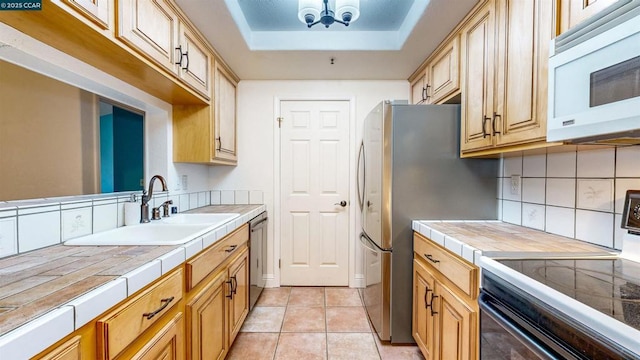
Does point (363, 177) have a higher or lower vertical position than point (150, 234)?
higher

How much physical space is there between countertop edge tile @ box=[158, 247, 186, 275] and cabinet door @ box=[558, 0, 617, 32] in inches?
67.6

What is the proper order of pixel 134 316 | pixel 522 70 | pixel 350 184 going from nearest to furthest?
pixel 134 316 → pixel 522 70 → pixel 350 184

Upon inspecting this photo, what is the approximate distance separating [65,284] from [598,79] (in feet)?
5.39

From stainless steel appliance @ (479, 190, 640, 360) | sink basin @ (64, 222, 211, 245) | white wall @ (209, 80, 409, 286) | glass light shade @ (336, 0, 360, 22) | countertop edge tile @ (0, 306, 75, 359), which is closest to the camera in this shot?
countertop edge tile @ (0, 306, 75, 359)

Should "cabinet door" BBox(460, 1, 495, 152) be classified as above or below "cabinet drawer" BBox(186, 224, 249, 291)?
above

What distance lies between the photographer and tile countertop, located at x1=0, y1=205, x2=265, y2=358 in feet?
1.76

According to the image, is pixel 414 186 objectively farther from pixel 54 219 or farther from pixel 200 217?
pixel 54 219

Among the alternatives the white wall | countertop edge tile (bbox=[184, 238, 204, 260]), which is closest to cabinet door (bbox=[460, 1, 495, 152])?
the white wall

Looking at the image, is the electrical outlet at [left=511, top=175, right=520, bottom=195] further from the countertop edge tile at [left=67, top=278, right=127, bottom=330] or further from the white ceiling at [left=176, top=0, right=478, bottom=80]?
the countertop edge tile at [left=67, top=278, right=127, bottom=330]

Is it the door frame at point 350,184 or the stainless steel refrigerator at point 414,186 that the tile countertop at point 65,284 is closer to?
the stainless steel refrigerator at point 414,186

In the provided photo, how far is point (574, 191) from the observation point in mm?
1355

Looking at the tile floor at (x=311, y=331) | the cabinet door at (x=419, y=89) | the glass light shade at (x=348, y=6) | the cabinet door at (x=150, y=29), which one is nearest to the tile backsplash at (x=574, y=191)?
the cabinet door at (x=419, y=89)

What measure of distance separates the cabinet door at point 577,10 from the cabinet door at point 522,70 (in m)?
0.05

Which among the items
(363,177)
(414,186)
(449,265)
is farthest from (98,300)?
(363,177)
